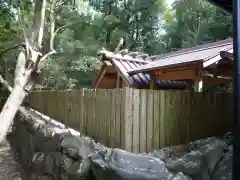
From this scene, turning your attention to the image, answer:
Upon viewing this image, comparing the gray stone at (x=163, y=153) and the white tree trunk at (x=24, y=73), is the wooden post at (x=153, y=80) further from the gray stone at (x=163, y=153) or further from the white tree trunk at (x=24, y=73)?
the gray stone at (x=163, y=153)

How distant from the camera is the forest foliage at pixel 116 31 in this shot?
1472 centimetres

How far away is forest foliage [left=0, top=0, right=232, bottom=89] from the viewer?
48.3 feet

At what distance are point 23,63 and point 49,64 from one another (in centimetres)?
902

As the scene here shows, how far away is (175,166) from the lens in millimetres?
3062

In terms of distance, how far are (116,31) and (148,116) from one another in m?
15.6

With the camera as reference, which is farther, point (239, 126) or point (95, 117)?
point (95, 117)

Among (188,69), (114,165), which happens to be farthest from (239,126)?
(188,69)

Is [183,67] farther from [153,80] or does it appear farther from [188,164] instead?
[188,164]

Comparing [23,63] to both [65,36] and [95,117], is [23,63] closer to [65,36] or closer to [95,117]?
[95,117]

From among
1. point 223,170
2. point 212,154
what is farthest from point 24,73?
point 223,170

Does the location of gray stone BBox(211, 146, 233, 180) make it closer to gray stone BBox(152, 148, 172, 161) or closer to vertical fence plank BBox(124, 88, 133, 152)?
gray stone BBox(152, 148, 172, 161)

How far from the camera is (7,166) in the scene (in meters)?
6.61

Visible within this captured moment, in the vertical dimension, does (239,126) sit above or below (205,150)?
above

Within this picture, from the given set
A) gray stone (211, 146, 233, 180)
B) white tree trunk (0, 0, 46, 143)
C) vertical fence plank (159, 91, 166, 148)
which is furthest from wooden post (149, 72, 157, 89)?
gray stone (211, 146, 233, 180)
